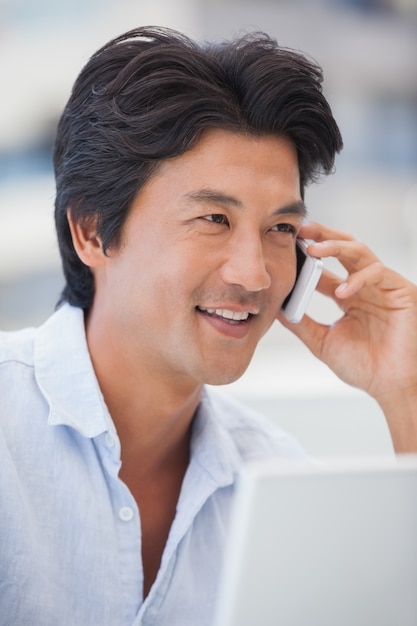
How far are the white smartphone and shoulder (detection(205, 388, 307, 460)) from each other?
0.26 m

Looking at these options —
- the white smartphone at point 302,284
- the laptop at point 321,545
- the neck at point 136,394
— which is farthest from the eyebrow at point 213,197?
the laptop at point 321,545

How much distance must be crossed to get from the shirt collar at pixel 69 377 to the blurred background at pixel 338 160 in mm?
562

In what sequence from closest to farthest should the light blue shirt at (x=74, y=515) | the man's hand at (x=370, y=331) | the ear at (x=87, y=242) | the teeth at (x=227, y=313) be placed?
the light blue shirt at (x=74, y=515) → the teeth at (x=227, y=313) → the ear at (x=87, y=242) → the man's hand at (x=370, y=331)

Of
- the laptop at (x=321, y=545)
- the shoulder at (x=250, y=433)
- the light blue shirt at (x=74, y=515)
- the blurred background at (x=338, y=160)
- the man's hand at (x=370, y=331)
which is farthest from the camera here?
the blurred background at (x=338, y=160)

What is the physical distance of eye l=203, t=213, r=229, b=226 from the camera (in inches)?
59.3

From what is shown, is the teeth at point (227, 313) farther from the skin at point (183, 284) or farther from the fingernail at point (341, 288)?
the fingernail at point (341, 288)

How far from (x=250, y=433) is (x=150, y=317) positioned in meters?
0.46

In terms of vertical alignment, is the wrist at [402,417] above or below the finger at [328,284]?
below

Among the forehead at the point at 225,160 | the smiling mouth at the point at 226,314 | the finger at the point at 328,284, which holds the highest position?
the forehead at the point at 225,160

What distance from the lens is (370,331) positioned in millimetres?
1873

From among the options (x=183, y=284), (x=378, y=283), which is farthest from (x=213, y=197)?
(x=378, y=283)

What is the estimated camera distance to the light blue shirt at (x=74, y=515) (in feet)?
4.66

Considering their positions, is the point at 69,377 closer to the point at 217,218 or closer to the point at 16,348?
the point at 16,348

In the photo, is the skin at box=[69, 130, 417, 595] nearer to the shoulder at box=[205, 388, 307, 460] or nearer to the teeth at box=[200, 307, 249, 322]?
the teeth at box=[200, 307, 249, 322]
